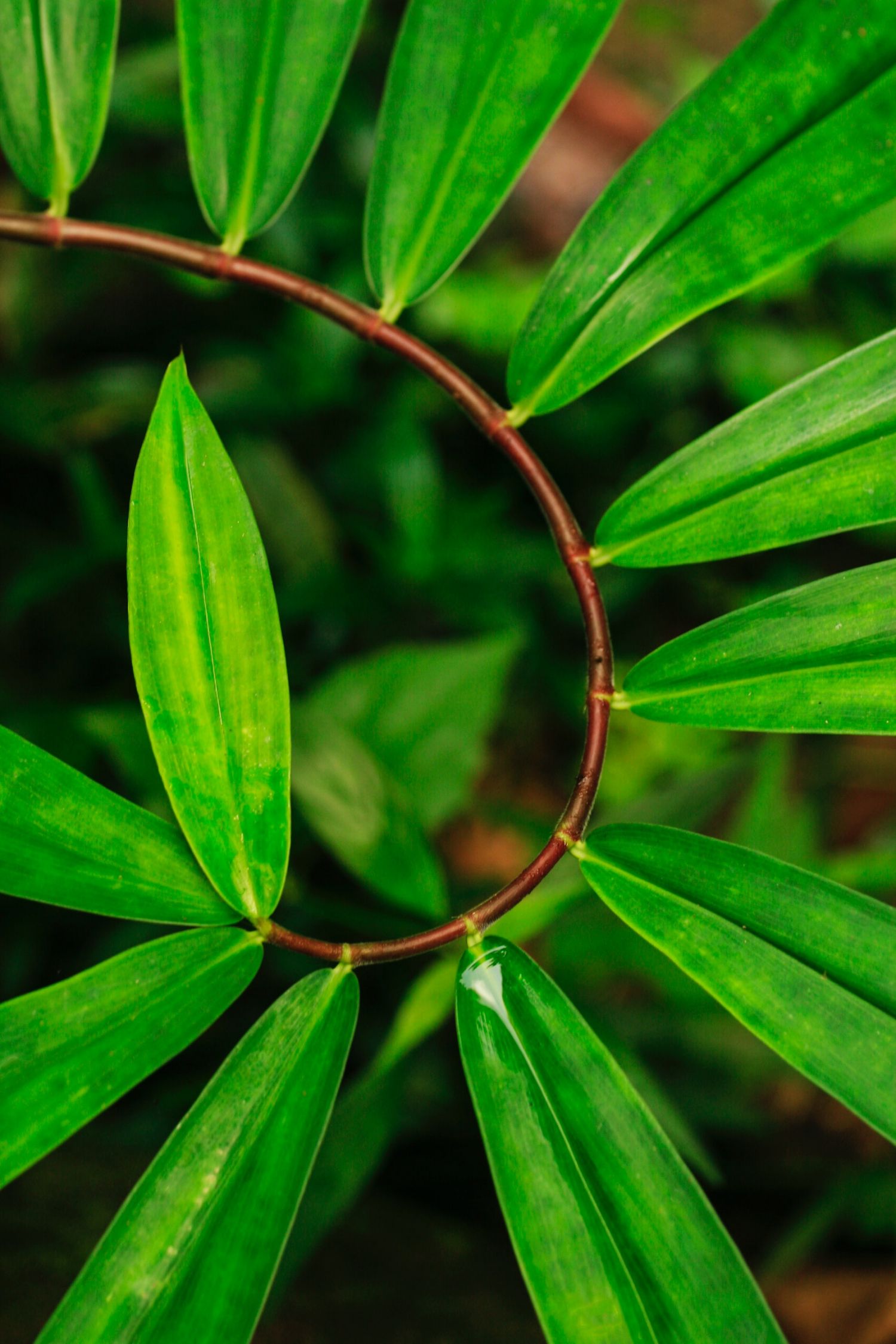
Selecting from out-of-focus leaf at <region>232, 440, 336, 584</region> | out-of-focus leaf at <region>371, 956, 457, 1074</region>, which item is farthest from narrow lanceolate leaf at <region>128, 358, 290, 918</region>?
out-of-focus leaf at <region>232, 440, 336, 584</region>

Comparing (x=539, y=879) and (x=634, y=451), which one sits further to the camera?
(x=634, y=451)

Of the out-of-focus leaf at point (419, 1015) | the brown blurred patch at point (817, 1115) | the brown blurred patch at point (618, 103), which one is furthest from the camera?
the brown blurred patch at point (618, 103)

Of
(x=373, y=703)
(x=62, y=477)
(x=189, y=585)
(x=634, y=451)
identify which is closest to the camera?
(x=189, y=585)

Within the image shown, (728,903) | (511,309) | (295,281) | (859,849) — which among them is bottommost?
(859,849)

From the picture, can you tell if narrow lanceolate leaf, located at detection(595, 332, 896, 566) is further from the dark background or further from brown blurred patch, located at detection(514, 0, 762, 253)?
brown blurred patch, located at detection(514, 0, 762, 253)

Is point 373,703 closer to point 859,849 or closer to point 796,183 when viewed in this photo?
point 796,183

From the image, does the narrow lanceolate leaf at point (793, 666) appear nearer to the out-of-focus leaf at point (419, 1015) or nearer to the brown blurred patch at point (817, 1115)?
the out-of-focus leaf at point (419, 1015)

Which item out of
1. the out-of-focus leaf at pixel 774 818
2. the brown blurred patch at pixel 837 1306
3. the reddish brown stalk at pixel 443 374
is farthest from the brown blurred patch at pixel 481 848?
the reddish brown stalk at pixel 443 374

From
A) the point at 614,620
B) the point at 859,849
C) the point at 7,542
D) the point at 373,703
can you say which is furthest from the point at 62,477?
the point at 859,849
